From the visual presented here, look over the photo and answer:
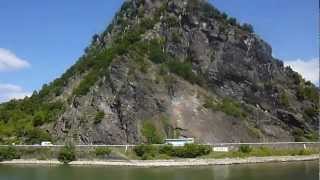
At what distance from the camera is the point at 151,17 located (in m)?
170

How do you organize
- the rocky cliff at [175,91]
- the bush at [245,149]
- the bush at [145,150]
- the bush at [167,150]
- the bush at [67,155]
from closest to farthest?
the bush at [145,150] → the bush at [167,150] → the bush at [67,155] → the bush at [245,149] → the rocky cliff at [175,91]

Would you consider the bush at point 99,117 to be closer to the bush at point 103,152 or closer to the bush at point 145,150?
the bush at point 103,152

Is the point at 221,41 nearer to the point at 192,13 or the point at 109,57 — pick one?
the point at 192,13

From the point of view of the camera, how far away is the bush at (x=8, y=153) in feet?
402

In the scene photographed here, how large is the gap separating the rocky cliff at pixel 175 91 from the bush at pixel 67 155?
10217 mm

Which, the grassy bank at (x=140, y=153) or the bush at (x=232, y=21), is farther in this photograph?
the bush at (x=232, y=21)

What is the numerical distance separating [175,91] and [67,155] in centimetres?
3259

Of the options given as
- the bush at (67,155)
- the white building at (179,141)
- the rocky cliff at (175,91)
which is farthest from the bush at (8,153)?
the white building at (179,141)

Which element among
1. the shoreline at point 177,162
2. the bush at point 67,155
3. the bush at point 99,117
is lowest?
the shoreline at point 177,162

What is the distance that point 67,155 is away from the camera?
11756 centimetres

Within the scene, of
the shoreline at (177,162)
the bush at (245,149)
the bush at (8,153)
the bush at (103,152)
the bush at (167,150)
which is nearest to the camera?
the shoreline at (177,162)

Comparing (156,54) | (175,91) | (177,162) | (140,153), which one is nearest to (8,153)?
(140,153)

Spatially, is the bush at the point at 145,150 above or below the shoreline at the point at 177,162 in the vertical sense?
above

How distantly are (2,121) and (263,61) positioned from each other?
76074mm
